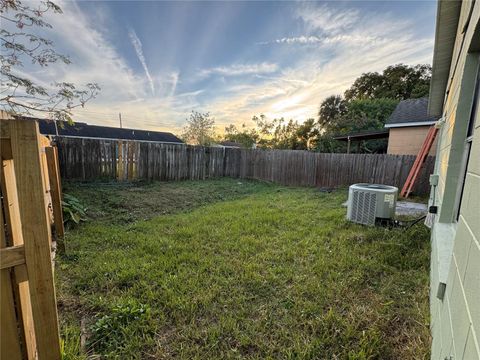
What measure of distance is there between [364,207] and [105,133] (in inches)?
910

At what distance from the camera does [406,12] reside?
14.7 feet

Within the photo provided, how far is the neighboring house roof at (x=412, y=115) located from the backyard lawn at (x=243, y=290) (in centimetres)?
945

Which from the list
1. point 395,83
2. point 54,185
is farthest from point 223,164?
point 395,83

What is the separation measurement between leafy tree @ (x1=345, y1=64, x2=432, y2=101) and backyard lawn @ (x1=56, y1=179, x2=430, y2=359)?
22822 mm

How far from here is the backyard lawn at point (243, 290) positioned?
1.59 metres

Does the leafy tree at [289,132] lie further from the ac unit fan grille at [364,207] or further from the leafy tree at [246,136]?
the ac unit fan grille at [364,207]

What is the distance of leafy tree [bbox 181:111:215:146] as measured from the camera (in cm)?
2166

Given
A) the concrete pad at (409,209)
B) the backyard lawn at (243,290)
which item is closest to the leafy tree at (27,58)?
the backyard lawn at (243,290)

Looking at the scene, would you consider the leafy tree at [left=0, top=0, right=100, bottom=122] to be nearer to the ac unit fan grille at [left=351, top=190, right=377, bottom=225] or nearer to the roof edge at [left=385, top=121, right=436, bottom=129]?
the ac unit fan grille at [left=351, top=190, right=377, bottom=225]

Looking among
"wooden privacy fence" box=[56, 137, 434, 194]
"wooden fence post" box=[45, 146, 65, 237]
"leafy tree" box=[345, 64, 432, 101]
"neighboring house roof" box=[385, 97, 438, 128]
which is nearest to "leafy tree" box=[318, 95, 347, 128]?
"leafy tree" box=[345, 64, 432, 101]

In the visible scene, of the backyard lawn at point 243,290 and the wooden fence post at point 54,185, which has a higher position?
the wooden fence post at point 54,185

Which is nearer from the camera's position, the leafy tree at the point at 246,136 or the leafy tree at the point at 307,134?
the leafy tree at the point at 307,134

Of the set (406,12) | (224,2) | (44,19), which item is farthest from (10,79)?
(406,12)

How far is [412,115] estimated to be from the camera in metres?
10.9
